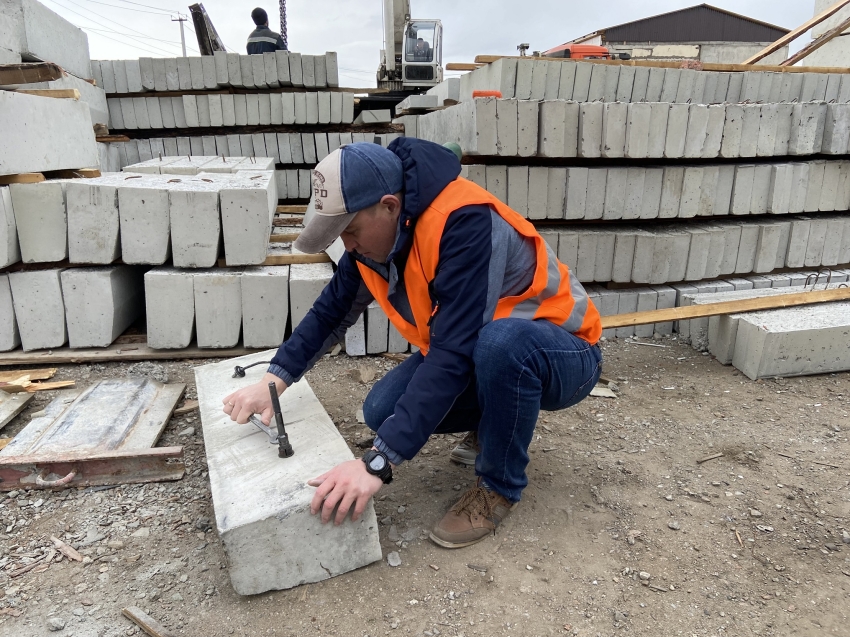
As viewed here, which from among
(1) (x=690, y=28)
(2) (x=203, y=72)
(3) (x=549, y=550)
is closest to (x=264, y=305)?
(3) (x=549, y=550)

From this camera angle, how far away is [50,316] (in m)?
3.80

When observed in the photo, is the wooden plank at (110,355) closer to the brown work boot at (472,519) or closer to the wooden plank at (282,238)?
the wooden plank at (282,238)

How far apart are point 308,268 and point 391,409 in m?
2.06

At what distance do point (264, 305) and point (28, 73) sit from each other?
6.22 ft

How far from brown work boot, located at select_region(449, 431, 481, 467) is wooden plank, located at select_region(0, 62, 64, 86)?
3.09 meters

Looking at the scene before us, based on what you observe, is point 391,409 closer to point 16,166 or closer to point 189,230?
point 189,230

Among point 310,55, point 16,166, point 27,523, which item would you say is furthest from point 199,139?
point 27,523

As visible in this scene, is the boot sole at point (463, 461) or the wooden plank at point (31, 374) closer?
the boot sole at point (463, 461)

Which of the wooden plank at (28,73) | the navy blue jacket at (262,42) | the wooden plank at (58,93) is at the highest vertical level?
the navy blue jacket at (262,42)

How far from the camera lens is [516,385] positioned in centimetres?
195

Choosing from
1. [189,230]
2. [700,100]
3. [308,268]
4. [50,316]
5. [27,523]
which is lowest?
[27,523]

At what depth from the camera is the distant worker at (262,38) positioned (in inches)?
351

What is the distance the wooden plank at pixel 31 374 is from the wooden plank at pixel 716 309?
3612mm

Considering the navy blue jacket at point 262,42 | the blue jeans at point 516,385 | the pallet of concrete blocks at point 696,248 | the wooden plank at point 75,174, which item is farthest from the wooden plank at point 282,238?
the navy blue jacket at point 262,42
